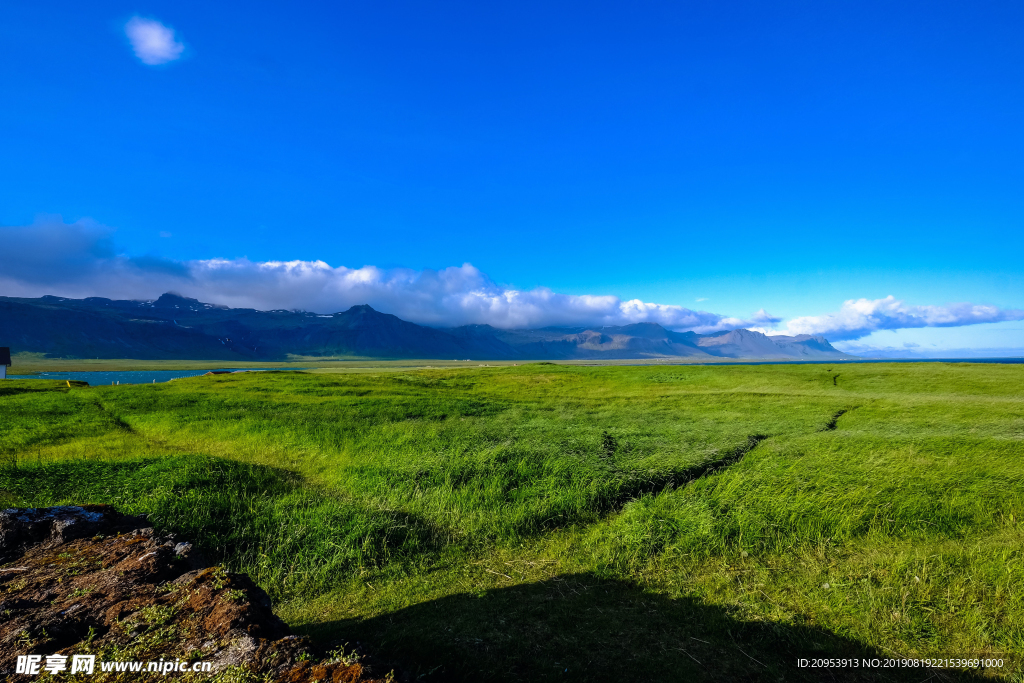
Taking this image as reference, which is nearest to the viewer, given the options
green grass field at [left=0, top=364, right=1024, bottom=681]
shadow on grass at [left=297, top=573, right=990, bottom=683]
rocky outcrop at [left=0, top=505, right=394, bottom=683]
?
rocky outcrop at [left=0, top=505, right=394, bottom=683]

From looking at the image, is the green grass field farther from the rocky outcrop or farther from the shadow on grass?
the rocky outcrop

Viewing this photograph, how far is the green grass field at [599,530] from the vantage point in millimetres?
6828

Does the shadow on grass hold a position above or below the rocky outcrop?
below

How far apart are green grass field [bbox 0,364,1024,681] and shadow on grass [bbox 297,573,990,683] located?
0.04m

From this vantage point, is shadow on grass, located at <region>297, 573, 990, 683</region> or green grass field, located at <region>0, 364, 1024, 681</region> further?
green grass field, located at <region>0, 364, 1024, 681</region>

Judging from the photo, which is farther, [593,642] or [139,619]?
[593,642]

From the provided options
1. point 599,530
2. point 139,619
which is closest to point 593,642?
point 599,530

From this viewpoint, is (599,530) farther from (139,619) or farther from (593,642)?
(139,619)

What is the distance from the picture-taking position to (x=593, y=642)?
6848 millimetres

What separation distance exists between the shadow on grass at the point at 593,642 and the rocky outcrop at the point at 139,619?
2.10 meters

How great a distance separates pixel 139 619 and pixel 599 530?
28.5 feet

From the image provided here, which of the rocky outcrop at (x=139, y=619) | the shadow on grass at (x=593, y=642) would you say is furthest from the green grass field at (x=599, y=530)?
the rocky outcrop at (x=139, y=619)

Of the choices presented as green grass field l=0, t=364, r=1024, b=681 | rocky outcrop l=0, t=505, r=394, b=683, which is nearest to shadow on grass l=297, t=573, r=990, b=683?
green grass field l=0, t=364, r=1024, b=681

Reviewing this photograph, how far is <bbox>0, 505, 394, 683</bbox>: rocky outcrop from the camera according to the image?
3836 millimetres
